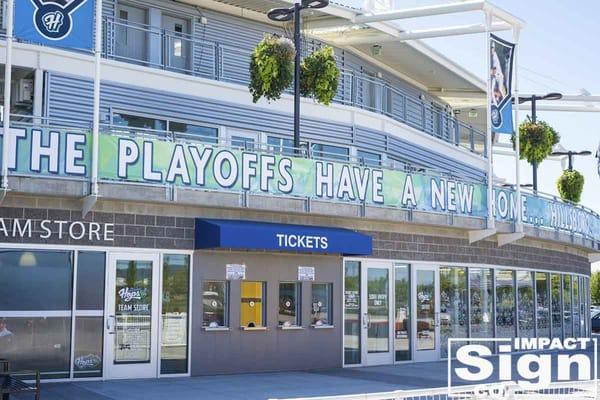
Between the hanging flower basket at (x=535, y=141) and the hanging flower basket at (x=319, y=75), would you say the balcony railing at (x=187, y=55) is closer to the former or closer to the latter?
the hanging flower basket at (x=319, y=75)

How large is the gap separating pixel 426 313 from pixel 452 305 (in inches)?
50.5

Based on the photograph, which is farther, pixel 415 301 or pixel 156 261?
pixel 415 301

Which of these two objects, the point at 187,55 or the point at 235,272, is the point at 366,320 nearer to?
the point at 235,272

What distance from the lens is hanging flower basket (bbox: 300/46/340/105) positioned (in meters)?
21.3

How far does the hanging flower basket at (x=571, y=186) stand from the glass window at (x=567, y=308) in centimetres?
551

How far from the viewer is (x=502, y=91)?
2453 centimetres

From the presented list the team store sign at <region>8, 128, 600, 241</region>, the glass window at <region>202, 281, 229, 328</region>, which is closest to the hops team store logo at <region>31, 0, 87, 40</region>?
the team store sign at <region>8, 128, 600, 241</region>

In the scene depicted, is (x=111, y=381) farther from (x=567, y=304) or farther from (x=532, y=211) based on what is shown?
(x=567, y=304)

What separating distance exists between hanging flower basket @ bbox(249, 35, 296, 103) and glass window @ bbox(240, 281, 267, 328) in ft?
14.8

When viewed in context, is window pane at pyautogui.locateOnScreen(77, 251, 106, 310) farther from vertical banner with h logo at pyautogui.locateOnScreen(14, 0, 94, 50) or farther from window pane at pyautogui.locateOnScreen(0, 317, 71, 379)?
vertical banner with h logo at pyautogui.locateOnScreen(14, 0, 94, 50)

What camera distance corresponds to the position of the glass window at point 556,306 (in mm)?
30277

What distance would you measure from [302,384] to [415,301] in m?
6.58

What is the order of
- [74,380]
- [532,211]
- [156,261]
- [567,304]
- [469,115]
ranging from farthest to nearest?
[469,115] < [567,304] < [532,211] < [156,261] < [74,380]

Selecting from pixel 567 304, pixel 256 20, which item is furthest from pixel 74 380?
pixel 567 304
